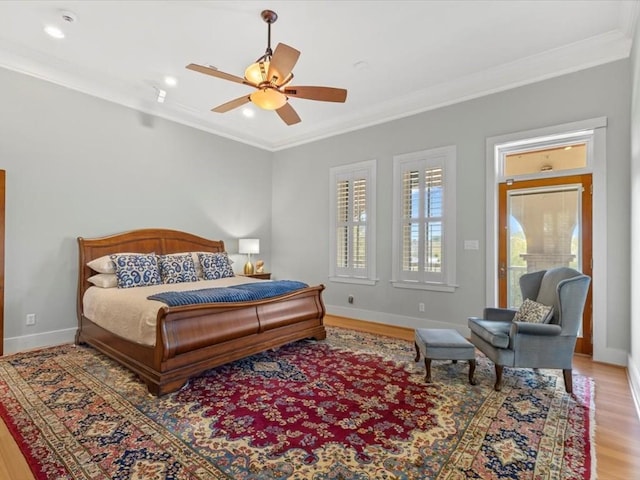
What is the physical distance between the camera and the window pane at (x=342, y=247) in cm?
548

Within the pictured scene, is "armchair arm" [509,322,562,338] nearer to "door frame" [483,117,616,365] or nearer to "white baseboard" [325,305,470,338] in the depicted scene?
"door frame" [483,117,616,365]

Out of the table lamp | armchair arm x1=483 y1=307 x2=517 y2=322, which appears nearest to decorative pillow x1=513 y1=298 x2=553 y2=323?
armchair arm x1=483 y1=307 x2=517 y2=322

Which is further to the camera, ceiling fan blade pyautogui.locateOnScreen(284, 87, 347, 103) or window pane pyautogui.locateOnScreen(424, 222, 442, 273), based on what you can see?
window pane pyautogui.locateOnScreen(424, 222, 442, 273)

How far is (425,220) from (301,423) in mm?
3298

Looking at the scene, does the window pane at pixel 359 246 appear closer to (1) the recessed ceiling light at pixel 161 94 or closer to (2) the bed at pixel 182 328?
(2) the bed at pixel 182 328

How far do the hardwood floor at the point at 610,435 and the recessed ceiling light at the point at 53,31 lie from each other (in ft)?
11.5

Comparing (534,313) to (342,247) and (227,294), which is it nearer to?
(227,294)

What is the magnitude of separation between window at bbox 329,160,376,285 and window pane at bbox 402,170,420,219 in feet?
1.71

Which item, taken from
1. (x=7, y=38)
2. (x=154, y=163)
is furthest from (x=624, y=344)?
(x=7, y=38)

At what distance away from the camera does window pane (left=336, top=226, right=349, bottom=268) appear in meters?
5.48

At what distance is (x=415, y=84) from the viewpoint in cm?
424

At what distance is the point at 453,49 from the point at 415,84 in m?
0.80

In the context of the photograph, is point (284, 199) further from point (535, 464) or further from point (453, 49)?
point (535, 464)

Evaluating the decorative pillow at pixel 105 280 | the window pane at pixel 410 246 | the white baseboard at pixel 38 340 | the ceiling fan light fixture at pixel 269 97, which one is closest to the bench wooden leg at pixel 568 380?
the window pane at pixel 410 246
